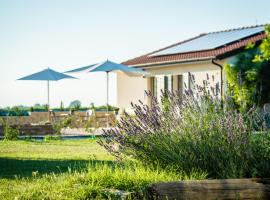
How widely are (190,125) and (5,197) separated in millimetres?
2364

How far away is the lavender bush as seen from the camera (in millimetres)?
6828

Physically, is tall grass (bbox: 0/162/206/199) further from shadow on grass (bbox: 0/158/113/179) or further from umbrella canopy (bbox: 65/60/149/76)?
umbrella canopy (bbox: 65/60/149/76)

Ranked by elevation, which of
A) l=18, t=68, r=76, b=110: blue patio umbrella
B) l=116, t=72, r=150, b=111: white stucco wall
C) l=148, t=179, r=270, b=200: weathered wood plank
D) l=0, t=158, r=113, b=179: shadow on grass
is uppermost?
l=18, t=68, r=76, b=110: blue patio umbrella

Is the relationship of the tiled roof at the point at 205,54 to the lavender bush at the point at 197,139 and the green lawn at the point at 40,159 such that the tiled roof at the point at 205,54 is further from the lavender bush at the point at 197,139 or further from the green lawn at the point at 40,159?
the lavender bush at the point at 197,139

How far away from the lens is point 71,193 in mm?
5777

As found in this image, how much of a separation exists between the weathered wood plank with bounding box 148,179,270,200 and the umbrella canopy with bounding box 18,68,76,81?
1898 centimetres

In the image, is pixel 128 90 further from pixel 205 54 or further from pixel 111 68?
pixel 205 54

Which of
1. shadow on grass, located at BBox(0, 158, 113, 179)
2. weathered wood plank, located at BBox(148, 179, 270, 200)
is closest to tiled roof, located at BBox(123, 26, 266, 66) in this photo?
shadow on grass, located at BBox(0, 158, 113, 179)

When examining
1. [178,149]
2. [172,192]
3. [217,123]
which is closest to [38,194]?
[172,192]

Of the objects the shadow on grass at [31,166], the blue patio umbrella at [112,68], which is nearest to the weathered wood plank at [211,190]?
the shadow on grass at [31,166]

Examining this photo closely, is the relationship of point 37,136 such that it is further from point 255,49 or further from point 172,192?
point 172,192

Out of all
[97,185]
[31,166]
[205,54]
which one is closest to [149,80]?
[205,54]

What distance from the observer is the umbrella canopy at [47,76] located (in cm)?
2457

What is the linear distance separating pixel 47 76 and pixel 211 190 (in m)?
19.6
